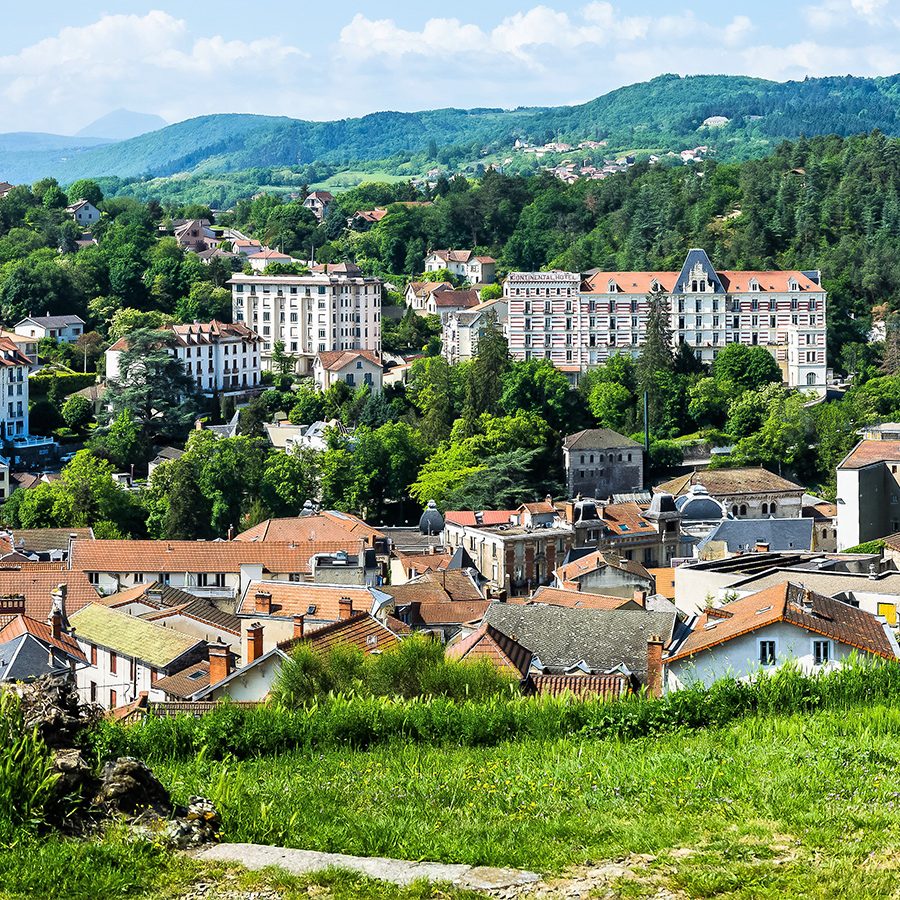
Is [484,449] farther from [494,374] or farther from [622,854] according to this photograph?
[622,854]

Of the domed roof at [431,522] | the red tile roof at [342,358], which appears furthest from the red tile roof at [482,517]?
the red tile roof at [342,358]

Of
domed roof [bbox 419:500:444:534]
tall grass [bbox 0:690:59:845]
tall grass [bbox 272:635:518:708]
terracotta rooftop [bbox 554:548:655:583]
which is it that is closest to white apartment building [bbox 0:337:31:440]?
domed roof [bbox 419:500:444:534]

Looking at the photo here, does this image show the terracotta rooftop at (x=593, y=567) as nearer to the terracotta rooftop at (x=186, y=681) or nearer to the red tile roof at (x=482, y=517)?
the red tile roof at (x=482, y=517)

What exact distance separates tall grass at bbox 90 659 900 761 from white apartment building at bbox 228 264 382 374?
73.4 meters

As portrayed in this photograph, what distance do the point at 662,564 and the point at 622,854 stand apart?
49.5 meters

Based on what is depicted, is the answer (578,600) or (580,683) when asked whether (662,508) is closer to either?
(578,600)

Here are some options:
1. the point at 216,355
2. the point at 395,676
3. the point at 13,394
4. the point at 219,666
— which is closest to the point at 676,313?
the point at 216,355

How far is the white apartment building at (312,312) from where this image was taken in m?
88.3

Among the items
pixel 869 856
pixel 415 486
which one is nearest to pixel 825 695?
pixel 869 856

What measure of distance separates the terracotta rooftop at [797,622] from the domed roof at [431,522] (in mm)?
38665

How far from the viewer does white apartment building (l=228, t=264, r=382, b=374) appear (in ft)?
290

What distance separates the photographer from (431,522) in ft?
204

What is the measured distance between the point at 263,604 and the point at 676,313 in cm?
4985

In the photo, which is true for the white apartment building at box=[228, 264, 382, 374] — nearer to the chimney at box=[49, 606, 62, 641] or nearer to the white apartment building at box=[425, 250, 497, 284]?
the white apartment building at box=[425, 250, 497, 284]
